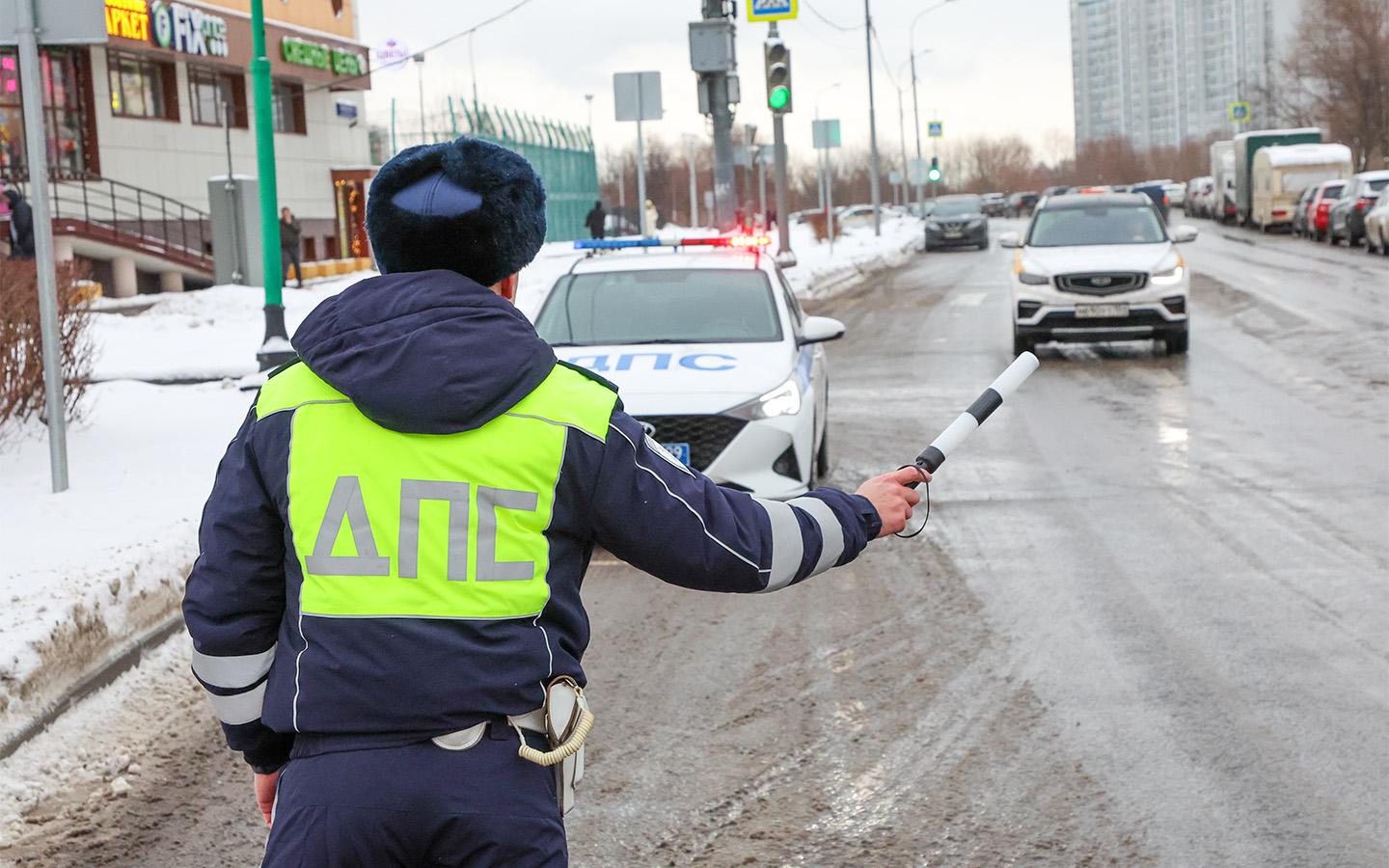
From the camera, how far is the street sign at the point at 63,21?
873cm

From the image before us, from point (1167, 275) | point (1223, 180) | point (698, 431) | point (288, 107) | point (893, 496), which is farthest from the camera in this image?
point (1223, 180)

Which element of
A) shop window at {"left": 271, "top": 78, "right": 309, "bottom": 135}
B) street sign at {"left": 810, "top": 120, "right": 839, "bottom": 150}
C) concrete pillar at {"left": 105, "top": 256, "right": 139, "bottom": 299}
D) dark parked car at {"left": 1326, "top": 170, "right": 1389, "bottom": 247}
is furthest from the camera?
street sign at {"left": 810, "top": 120, "right": 839, "bottom": 150}

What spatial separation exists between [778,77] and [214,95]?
17574 mm

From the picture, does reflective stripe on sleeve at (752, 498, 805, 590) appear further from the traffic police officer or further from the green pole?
the green pole

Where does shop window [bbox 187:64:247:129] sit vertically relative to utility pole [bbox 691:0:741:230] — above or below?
above

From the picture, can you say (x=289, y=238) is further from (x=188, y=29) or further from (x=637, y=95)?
(x=637, y=95)

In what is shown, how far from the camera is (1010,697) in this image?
5648mm

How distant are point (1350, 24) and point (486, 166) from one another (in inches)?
2978

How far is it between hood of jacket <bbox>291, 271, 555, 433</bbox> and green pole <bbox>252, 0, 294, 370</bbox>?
13.9 m

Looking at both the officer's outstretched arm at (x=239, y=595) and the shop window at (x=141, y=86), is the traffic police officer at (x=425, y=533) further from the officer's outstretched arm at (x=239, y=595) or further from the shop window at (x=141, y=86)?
the shop window at (x=141, y=86)

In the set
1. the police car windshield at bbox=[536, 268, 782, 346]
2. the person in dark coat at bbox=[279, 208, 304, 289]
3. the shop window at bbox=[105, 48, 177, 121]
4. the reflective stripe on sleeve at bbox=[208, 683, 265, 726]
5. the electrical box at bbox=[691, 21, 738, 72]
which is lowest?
the reflective stripe on sleeve at bbox=[208, 683, 265, 726]

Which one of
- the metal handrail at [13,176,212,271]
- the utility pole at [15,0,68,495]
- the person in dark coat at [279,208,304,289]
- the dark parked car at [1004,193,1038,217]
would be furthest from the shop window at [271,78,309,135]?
the dark parked car at [1004,193,1038,217]

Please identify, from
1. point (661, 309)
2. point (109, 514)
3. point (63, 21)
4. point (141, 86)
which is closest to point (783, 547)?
point (109, 514)

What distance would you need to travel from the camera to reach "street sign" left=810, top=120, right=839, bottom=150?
4122 centimetres
